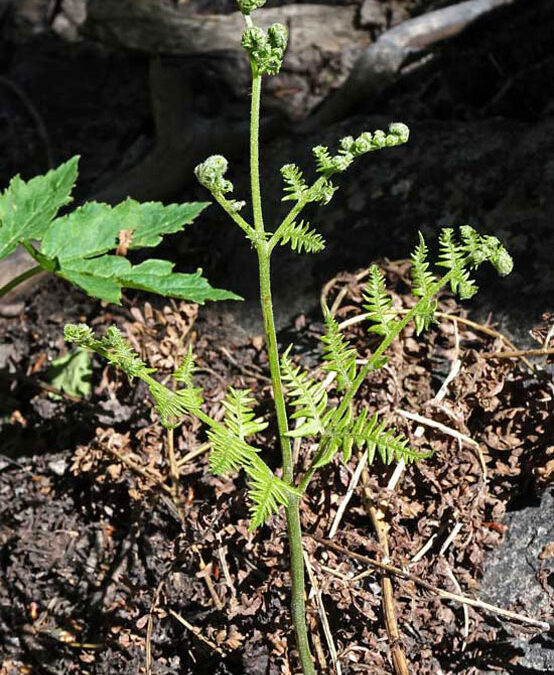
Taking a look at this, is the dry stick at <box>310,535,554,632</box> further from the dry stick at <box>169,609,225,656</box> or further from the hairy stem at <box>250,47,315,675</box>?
the dry stick at <box>169,609,225,656</box>

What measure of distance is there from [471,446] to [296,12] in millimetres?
3601

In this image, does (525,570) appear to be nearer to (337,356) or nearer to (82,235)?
(337,356)

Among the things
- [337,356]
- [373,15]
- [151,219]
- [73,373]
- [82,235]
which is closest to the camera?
[337,356]

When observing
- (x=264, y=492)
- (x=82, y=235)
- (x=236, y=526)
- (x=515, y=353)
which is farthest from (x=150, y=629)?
(x=515, y=353)

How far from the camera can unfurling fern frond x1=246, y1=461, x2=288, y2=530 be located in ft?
6.04

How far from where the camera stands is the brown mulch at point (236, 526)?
245 cm

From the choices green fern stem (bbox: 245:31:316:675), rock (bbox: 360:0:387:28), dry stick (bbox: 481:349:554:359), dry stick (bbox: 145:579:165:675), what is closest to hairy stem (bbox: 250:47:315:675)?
green fern stem (bbox: 245:31:316:675)

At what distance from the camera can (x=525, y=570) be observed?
100 inches

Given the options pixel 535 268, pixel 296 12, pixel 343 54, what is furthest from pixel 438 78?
pixel 535 268

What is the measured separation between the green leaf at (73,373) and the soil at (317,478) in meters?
0.05

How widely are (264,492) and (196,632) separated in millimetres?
909

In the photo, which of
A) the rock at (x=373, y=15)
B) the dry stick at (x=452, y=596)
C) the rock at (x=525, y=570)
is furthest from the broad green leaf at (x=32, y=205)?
the rock at (x=373, y=15)

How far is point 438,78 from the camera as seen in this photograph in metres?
4.31

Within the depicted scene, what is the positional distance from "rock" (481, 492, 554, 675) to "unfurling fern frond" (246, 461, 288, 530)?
0.95 metres
